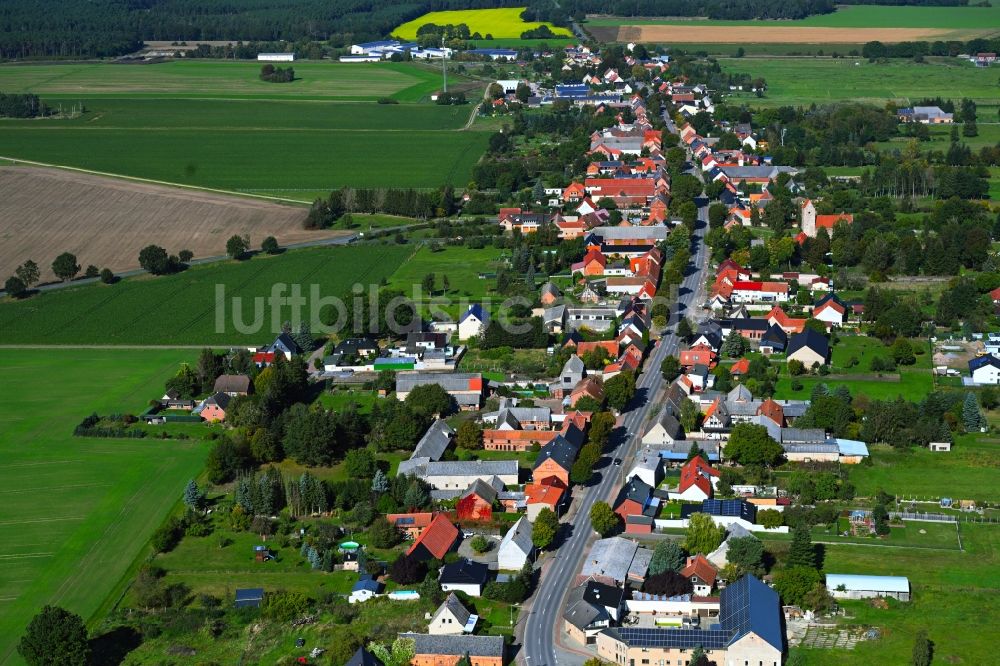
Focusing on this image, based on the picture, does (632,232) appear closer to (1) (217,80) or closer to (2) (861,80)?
(2) (861,80)

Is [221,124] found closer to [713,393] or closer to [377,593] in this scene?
[713,393]

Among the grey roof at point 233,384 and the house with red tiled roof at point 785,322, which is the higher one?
the house with red tiled roof at point 785,322

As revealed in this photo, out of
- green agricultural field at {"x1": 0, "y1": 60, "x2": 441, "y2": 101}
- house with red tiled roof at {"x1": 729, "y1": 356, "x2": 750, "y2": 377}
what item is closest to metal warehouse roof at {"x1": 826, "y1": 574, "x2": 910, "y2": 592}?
house with red tiled roof at {"x1": 729, "y1": 356, "x2": 750, "y2": 377}

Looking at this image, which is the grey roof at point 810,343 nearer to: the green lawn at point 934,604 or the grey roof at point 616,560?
the green lawn at point 934,604

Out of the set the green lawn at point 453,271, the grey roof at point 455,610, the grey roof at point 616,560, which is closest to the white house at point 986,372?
the grey roof at point 616,560

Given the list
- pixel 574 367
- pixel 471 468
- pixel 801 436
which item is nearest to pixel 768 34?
pixel 574 367

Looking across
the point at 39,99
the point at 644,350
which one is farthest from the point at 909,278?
the point at 39,99
